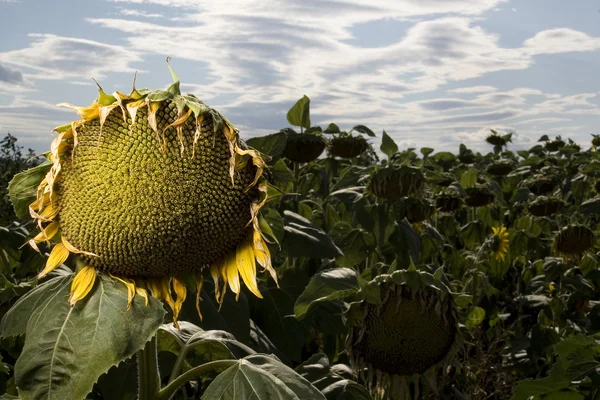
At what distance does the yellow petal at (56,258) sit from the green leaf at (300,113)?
2.43m

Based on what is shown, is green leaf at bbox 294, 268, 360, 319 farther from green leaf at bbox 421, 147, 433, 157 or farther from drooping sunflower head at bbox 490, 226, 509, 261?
green leaf at bbox 421, 147, 433, 157

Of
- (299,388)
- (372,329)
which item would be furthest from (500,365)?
(299,388)

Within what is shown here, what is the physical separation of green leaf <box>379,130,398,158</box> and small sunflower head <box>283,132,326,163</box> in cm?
57

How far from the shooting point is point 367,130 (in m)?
4.23

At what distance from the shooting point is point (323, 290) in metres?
1.98

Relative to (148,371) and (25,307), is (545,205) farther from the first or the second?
(25,307)

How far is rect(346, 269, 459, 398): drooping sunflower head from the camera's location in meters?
2.12

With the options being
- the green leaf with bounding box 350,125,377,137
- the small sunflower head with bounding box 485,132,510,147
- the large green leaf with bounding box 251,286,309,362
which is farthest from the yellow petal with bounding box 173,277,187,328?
the small sunflower head with bounding box 485,132,510,147

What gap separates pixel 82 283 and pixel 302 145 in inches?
103

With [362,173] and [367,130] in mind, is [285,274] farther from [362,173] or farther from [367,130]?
[367,130]

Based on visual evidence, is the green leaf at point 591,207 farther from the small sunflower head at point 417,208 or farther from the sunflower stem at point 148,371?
the sunflower stem at point 148,371

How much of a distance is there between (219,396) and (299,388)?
0.52 feet

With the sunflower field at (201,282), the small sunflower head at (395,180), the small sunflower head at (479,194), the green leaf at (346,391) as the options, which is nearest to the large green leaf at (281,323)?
the sunflower field at (201,282)

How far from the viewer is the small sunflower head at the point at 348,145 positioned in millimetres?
4383
